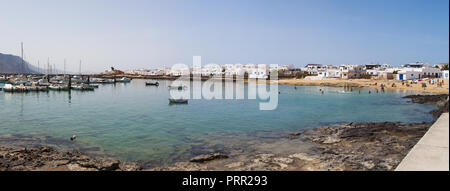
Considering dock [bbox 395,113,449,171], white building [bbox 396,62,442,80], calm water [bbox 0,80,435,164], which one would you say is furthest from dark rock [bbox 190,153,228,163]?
white building [bbox 396,62,442,80]

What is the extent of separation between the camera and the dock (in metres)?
6.97

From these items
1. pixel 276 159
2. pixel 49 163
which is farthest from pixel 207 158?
pixel 49 163

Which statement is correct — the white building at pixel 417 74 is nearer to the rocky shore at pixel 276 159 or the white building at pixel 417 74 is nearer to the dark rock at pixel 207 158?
→ the rocky shore at pixel 276 159

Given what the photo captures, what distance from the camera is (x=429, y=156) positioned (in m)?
7.71

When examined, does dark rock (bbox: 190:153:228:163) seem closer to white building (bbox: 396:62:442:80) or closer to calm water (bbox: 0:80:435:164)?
calm water (bbox: 0:80:435:164)

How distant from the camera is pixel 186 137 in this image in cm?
1825

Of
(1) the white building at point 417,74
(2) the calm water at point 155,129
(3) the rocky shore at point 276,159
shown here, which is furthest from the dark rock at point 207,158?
(1) the white building at point 417,74

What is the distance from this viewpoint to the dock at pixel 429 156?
22.9ft

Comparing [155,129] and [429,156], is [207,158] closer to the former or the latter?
[429,156]

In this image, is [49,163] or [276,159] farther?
[276,159]

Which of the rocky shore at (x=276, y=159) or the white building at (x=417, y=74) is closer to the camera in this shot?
the rocky shore at (x=276, y=159)
